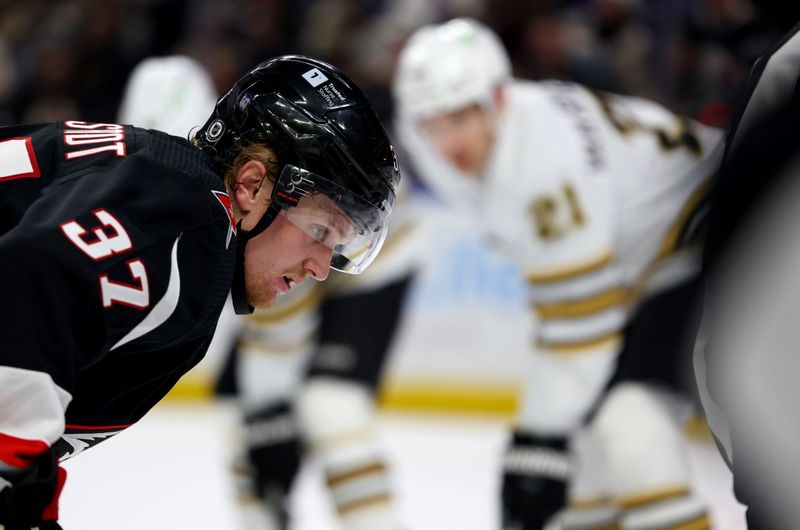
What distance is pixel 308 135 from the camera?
198 cm

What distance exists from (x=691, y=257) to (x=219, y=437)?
9.36 feet

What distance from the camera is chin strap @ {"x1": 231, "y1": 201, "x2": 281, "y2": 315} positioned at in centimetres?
204

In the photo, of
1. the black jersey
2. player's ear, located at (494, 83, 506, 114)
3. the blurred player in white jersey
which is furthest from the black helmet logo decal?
player's ear, located at (494, 83, 506, 114)

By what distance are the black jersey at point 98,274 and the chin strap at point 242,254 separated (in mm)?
151

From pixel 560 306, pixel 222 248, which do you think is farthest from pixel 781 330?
pixel 560 306

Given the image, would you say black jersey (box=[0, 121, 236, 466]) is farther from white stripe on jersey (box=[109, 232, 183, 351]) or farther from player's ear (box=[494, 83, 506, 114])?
player's ear (box=[494, 83, 506, 114])

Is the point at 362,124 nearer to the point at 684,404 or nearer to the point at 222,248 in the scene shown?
the point at 222,248

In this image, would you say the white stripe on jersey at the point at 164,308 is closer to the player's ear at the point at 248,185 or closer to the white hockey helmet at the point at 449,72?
the player's ear at the point at 248,185

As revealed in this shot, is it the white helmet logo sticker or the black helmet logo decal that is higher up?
the white helmet logo sticker

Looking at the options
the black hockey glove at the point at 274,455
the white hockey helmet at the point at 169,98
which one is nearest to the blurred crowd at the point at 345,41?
the white hockey helmet at the point at 169,98

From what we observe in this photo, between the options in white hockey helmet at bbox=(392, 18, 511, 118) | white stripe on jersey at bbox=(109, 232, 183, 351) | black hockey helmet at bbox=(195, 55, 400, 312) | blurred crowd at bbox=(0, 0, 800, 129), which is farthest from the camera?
blurred crowd at bbox=(0, 0, 800, 129)

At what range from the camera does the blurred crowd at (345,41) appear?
6.09 metres

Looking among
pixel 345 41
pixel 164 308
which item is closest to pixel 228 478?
pixel 345 41

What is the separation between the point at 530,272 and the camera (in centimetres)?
356
